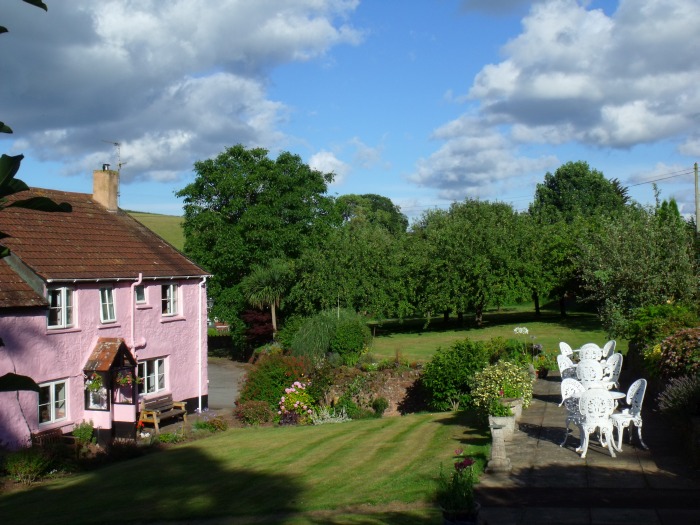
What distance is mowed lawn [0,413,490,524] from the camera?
37.7 ft

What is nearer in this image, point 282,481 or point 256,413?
point 282,481

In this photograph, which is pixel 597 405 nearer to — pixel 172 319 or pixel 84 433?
pixel 84 433

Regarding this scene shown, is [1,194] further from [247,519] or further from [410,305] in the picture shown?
[410,305]

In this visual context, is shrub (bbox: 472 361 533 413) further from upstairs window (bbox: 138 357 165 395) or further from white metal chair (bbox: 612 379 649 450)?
upstairs window (bbox: 138 357 165 395)

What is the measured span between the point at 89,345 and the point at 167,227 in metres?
73.2

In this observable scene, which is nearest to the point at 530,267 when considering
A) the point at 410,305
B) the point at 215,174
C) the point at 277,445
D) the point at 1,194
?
the point at 410,305

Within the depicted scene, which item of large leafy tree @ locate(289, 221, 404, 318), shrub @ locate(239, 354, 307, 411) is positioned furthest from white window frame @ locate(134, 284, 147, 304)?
large leafy tree @ locate(289, 221, 404, 318)

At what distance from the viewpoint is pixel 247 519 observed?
11.7m

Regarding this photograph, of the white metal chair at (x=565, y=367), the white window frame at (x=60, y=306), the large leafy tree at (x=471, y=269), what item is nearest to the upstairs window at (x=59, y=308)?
the white window frame at (x=60, y=306)

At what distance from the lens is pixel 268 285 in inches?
1720

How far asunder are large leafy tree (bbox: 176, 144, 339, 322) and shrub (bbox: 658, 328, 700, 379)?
1284 inches

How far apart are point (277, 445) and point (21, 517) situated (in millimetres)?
6312

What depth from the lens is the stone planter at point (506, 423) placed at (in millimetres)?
13383

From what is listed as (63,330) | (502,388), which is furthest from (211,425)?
(502,388)
